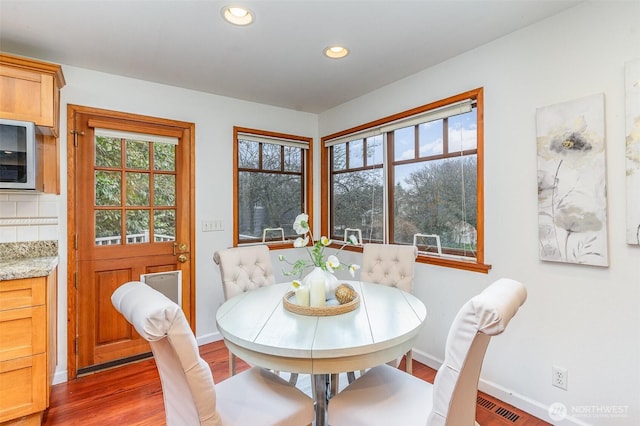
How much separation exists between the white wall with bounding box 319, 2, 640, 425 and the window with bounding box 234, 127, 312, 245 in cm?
177

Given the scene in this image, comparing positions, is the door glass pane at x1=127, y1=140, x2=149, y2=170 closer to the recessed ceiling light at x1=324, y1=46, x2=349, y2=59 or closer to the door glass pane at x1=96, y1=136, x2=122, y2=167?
the door glass pane at x1=96, y1=136, x2=122, y2=167

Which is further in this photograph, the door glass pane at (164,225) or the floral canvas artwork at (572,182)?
the door glass pane at (164,225)

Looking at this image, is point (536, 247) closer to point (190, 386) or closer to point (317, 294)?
point (317, 294)

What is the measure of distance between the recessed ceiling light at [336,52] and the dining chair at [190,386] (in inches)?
77.3

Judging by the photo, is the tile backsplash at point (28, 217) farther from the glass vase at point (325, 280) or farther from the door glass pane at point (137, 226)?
the glass vase at point (325, 280)

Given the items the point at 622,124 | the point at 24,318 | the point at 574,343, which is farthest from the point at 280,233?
the point at 622,124

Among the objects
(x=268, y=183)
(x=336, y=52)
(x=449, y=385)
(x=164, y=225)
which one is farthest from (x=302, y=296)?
(x=268, y=183)

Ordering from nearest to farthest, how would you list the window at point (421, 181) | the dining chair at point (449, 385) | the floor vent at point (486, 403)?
1. the dining chair at point (449, 385)
2. the floor vent at point (486, 403)
3. the window at point (421, 181)

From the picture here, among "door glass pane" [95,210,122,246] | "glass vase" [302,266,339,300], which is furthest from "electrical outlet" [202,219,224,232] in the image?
"glass vase" [302,266,339,300]

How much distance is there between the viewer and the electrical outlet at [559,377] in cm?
188

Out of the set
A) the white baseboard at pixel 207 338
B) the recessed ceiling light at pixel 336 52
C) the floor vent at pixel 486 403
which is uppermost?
the recessed ceiling light at pixel 336 52

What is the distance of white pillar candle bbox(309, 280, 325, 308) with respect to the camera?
167 cm

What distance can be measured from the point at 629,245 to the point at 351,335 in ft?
5.05

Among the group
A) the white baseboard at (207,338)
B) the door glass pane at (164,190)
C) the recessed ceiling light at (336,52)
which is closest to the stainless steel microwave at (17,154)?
the door glass pane at (164,190)
